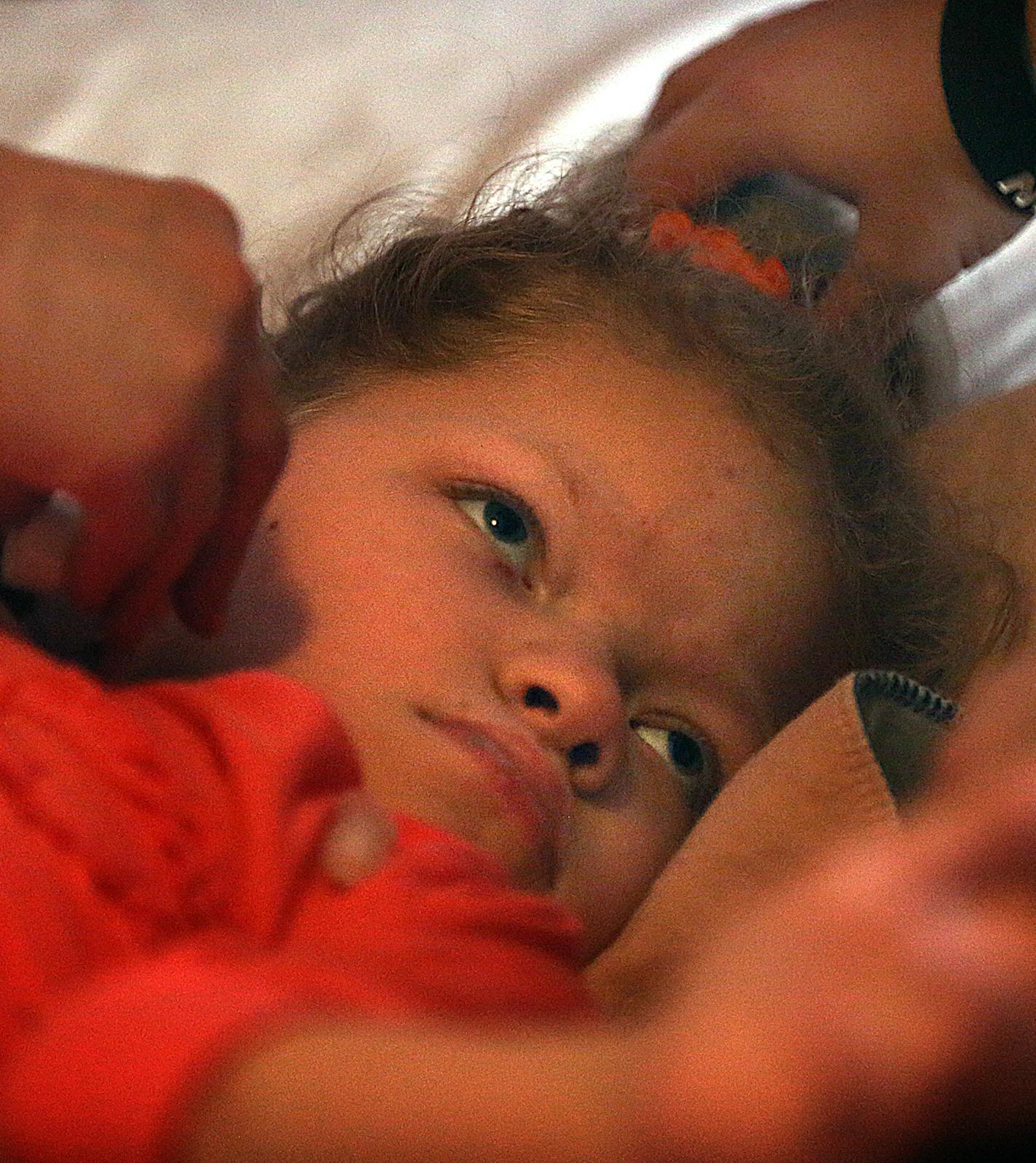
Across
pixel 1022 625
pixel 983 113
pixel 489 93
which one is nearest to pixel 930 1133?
pixel 1022 625

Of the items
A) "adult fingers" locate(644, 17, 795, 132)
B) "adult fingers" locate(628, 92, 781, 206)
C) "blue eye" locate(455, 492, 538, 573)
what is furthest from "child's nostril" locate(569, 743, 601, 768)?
"adult fingers" locate(644, 17, 795, 132)

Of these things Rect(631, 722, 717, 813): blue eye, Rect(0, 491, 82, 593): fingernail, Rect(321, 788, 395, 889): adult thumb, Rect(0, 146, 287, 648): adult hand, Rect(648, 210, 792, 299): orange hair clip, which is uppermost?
Rect(0, 146, 287, 648): adult hand

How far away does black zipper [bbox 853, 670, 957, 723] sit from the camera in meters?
0.67

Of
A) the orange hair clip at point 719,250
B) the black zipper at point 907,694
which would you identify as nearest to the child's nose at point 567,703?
the black zipper at point 907,694

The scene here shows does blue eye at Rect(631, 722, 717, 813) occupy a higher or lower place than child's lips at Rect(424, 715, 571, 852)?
lower

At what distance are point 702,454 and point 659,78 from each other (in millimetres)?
712

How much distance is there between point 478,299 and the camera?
863 millimetres

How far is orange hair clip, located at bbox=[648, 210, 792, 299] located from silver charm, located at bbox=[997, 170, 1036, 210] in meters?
0.17

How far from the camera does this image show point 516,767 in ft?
1.98

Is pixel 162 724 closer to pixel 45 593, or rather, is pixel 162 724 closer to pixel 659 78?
pixel 45 593

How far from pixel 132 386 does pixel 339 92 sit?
2.85 feet

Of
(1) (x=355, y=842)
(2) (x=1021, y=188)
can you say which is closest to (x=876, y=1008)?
(1) (x=355, y=842)

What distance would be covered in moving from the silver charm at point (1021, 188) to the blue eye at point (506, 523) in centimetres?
53

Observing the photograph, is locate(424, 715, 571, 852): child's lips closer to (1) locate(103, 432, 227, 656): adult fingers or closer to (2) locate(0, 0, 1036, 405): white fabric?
(1) locate(103, 432, 227, 656): adult fingers
